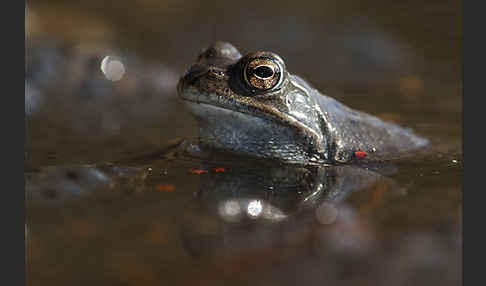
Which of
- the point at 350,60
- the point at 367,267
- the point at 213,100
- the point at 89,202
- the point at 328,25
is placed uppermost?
the point at 328,25

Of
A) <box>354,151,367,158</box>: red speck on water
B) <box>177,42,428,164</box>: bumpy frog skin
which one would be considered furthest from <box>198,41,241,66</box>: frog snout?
<box>354,151,367,158</box>: red speck on water

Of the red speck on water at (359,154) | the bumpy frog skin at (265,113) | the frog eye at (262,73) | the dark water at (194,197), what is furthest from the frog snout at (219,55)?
the red speck on water at (359,154)

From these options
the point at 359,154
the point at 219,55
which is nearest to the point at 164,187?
Result: the point at 219,55

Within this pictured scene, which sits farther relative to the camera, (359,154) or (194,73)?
(359,154)

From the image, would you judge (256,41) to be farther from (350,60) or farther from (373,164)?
(373,164)

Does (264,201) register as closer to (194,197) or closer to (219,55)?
(194,197)

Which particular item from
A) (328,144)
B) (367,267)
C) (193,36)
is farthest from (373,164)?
(193,36)

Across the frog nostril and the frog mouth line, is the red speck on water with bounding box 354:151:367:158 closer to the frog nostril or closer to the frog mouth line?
the frog mouth line
